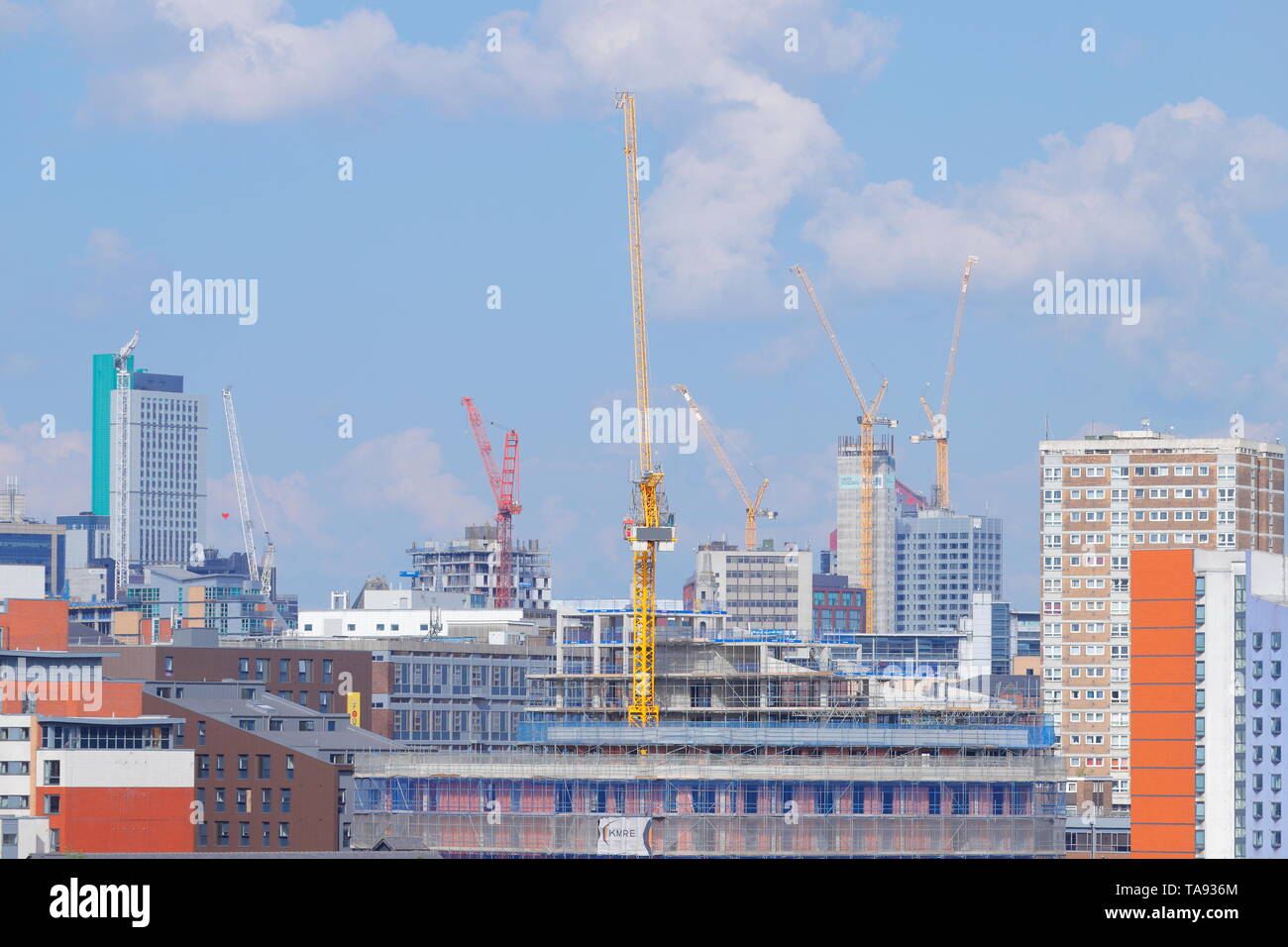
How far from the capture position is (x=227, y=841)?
133625mm

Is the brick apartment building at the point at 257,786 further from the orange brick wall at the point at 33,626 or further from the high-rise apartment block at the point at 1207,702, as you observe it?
the high-rise apartment block at the point at 1207,702

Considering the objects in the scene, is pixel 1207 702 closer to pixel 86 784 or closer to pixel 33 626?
pixel 86 784

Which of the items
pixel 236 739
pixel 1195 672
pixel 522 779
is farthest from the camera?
pixel 1195 672

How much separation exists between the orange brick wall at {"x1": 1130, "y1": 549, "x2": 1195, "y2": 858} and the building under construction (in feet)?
58.9

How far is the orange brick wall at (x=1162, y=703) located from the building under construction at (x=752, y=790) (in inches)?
707

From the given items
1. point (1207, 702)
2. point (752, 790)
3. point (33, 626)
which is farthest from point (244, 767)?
point (1207, 702)

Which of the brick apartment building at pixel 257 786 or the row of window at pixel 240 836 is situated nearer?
the row of window at pixel 240 836

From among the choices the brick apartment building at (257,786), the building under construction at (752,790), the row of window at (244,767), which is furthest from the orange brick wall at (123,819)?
the row of window at (244,767)

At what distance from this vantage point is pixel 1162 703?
152m

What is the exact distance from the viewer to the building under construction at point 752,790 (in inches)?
4867
